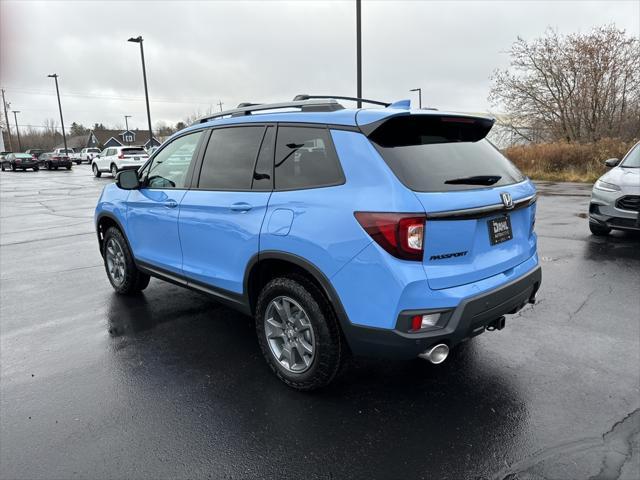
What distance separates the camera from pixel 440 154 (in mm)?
2936

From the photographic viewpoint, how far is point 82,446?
270 cm

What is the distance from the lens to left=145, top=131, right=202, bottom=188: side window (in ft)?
13.6

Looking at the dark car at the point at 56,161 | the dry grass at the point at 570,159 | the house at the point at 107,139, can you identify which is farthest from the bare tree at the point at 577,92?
the house at the point at 107,139

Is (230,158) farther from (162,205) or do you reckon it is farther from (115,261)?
(115,261)

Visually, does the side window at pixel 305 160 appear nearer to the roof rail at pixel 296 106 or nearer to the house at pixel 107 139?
the roof rail at pixel 296 106

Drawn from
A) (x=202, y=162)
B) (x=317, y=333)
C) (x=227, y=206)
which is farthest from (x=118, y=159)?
(x=317, y=333)

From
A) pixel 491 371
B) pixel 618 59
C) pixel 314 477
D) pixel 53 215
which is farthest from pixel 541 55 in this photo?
pixel 314 477

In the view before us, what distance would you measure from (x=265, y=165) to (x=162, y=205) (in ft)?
4.58

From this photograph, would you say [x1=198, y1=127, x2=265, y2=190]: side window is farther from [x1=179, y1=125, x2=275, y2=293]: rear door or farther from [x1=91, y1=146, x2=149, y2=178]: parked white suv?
[x1=91, y1=146, x2=149, y2=178]: parked white suv

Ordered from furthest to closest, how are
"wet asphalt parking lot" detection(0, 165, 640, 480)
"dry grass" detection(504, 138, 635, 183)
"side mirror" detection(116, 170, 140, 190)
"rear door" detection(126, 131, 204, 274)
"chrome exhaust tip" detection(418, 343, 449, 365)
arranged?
"dry grass" detection(504, 138, 635, 183), "side mirror" detection(116, 170, 140, 190), "rear door" detection(126, 131, 204, 274), "chrome exhaust tip" detection(418, 343, 449, 365), "wet asphalt parking lot" detection(0, 165, 640, 480)

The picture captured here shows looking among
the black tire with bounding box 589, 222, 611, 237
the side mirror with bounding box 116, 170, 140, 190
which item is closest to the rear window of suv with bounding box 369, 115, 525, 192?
the side mirror with bounding box 116, 170, 140, 190

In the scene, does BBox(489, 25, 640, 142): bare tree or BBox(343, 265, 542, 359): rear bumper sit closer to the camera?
BBox(343, 265, 542, 359): rear bumper

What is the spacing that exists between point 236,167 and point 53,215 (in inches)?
432

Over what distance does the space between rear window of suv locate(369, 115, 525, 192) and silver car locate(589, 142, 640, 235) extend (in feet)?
14.7
